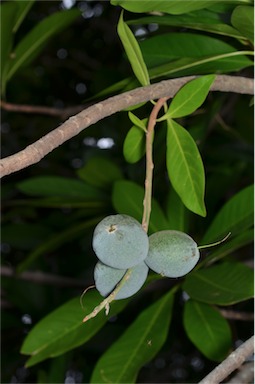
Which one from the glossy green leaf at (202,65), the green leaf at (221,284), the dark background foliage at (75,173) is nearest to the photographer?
the glossy green leaf at (202,65)

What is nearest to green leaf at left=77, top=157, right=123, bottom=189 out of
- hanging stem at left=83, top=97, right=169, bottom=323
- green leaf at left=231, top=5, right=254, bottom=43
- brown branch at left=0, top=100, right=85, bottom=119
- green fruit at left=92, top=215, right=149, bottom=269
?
brown branch at left=0, top=100, right=85, bottom=119

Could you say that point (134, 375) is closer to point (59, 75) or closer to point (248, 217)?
point (248, 217)

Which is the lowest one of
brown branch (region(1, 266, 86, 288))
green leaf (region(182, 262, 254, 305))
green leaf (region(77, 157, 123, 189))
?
brown branch (region(1, 266, 86, 288))

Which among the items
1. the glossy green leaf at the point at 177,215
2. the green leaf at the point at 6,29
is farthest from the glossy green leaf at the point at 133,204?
the green leaf at the point at 6,29

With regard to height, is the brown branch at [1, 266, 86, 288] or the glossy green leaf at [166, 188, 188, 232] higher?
the glossy green leaf at [166, 188, 188, 232]

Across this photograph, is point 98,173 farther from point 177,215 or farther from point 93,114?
point 93,114

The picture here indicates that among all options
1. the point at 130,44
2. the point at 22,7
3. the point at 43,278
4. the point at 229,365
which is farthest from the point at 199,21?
the point at 43,278

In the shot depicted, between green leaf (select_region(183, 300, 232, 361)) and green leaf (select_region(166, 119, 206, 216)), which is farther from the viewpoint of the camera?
green leaf (select_region(183, 300, 232, 361))

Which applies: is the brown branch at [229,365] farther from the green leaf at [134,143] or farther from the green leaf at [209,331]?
the green leaf at [209,331]

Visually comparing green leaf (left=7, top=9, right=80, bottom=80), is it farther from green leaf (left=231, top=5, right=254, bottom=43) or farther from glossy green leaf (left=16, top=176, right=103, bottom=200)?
green leaf (left=231, top=5, right=254, bottom=43)
